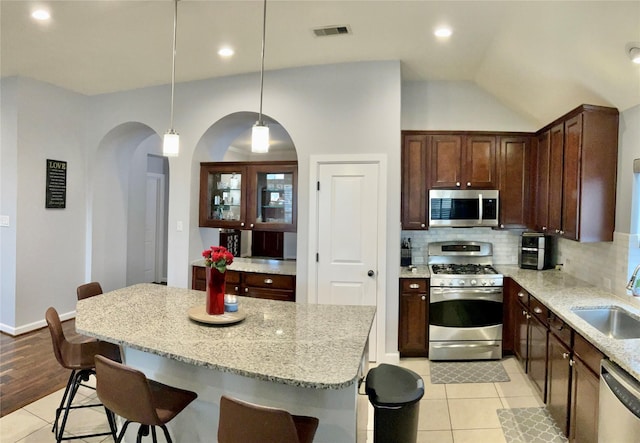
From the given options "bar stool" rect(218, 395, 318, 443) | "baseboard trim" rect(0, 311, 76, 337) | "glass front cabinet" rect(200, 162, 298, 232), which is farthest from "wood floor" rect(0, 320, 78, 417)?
"bar stool" rect(218, 395, 318, 443)

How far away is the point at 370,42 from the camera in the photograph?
3219 millimetres

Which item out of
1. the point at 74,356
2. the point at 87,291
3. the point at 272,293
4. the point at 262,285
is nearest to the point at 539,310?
the point at 272,293

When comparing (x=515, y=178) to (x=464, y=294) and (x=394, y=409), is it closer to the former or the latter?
(x=464, y=294)

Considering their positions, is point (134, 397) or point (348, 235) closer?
point (134, 397)

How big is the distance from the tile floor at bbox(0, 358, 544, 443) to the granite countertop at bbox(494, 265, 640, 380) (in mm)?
870

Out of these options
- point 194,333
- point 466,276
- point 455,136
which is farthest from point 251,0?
point 466,276

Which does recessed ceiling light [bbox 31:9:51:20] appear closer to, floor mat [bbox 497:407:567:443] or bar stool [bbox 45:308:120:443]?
bar stool [bbox 45:308:120:443]

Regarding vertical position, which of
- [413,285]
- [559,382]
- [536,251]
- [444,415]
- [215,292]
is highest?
[536,251]

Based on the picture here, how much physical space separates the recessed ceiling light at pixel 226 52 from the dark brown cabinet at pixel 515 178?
9.33 ft

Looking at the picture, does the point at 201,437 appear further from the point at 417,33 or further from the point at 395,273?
the point at 417,33

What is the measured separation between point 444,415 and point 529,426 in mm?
578

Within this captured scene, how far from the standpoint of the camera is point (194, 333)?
6.56 feet

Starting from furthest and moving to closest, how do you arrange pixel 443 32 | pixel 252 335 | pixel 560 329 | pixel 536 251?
pixel 536 251
pixel 443 32
pixel 560 329
pixel 252 335

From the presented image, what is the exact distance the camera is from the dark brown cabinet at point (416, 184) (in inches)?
157
